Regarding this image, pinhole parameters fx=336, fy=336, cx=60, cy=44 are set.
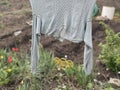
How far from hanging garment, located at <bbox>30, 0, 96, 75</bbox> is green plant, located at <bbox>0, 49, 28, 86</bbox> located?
70 cm

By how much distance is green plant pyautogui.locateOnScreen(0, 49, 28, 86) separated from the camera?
15.2 feet

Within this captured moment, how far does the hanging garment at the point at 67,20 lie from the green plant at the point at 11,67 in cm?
70

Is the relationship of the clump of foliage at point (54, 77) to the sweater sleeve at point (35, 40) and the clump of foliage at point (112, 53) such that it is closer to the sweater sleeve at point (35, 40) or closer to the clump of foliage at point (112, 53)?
the sweater sleeve at point (35, 40)

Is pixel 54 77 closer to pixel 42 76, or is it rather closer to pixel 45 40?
pixel 42 76

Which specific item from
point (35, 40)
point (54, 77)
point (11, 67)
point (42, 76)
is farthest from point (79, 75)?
point (11, 67)

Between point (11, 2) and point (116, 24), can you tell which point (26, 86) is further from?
point (11, 2)

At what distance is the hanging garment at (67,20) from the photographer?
400cm

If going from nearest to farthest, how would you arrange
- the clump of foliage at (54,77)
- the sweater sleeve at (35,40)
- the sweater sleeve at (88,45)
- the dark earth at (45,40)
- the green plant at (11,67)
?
the sweater sleeve at (88,45) → the sweater sleeve at (35,40) → the clump of foliage at (54,77) → the green plant at (11,67) → the dark earth at (45,40)

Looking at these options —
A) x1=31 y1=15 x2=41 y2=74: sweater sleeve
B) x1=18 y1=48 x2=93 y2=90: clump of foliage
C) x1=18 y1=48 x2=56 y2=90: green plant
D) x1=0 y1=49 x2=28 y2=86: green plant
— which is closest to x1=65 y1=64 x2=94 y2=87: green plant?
x1=18 y1=48 x2=93 y2=90: clump of foliage

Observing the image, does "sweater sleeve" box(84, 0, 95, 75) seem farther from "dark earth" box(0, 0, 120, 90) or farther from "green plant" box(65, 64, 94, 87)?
"dark earth" box(0, 0, 120, 90)

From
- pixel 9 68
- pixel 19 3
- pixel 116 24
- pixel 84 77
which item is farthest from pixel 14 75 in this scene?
pixel 19 3

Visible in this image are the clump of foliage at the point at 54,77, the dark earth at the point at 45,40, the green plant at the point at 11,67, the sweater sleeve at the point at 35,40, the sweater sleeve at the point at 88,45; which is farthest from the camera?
the dark earth at the point at 45,40

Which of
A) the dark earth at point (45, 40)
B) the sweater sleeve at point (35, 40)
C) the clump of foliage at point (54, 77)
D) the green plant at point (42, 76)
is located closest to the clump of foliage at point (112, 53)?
the dark earth at point (45, 40)

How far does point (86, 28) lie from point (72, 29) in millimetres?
172
